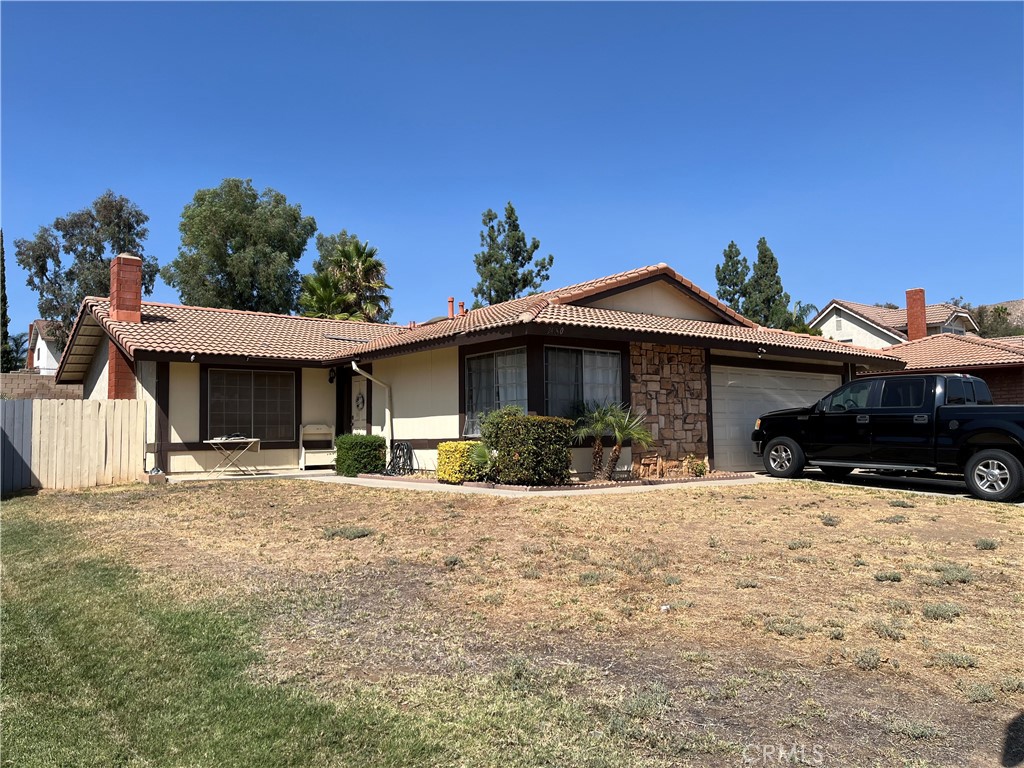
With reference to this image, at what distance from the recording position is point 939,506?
31.6 feet

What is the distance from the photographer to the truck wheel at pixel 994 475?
10.0m

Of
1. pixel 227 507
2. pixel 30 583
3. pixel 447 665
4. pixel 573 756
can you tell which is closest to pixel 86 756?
pixel 447 665

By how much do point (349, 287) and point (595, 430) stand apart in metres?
19.7

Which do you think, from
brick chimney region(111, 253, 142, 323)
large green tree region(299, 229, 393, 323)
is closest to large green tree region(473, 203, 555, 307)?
large green tree region(299, 229, 393, 323)

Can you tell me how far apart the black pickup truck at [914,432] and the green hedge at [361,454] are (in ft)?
28.1

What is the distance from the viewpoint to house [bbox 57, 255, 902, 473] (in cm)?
1345

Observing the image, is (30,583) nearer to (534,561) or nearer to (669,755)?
(534,561)

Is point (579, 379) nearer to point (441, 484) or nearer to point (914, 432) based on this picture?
point (441, 484)

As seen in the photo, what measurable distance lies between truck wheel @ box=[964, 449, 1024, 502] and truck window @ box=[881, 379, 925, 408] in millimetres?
1222

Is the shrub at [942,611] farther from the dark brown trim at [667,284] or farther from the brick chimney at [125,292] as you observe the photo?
the brick chimney at [125,292]

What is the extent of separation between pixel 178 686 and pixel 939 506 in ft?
31.6

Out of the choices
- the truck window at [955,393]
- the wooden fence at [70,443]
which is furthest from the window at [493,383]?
the wooden fence at [70,443]

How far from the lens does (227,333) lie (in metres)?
17.5

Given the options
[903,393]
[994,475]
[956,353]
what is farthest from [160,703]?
[956,353]
